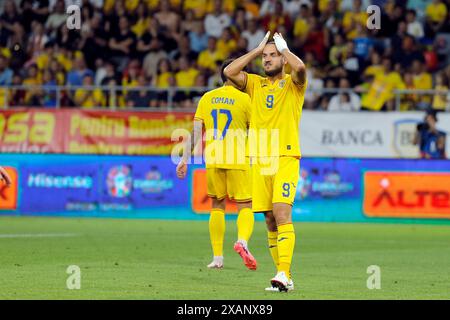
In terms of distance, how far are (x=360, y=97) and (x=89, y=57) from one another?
718 centimetres

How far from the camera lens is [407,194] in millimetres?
23969

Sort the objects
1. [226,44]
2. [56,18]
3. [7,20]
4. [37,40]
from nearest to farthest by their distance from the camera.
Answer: [226,44], [37,40], [56,18], [7,20]

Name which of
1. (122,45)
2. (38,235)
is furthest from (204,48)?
(38,235)

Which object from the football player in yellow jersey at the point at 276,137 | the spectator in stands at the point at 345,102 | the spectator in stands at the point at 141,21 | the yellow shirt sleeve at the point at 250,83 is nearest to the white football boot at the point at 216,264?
the football player in yellow jersey at the point at 276,137

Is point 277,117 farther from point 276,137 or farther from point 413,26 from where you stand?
point 413,26

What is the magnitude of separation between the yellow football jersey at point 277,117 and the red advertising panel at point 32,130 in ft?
46.6

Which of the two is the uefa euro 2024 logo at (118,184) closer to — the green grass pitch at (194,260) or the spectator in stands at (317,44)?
the green grass pitch at (194,260)

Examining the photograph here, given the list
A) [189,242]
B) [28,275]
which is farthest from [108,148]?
[28,275]

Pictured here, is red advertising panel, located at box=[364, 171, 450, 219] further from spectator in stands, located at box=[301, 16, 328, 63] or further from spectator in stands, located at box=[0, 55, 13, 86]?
spectator in stands, located at box=[0, 55, 13, 86]

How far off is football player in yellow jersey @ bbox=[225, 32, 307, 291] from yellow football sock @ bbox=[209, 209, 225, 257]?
8.55ft

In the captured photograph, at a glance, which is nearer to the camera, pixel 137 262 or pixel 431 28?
pixel 137 262

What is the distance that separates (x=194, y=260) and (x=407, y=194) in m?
9.39

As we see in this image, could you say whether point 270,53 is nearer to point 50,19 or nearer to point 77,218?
point 77,218

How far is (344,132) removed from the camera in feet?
82.8
